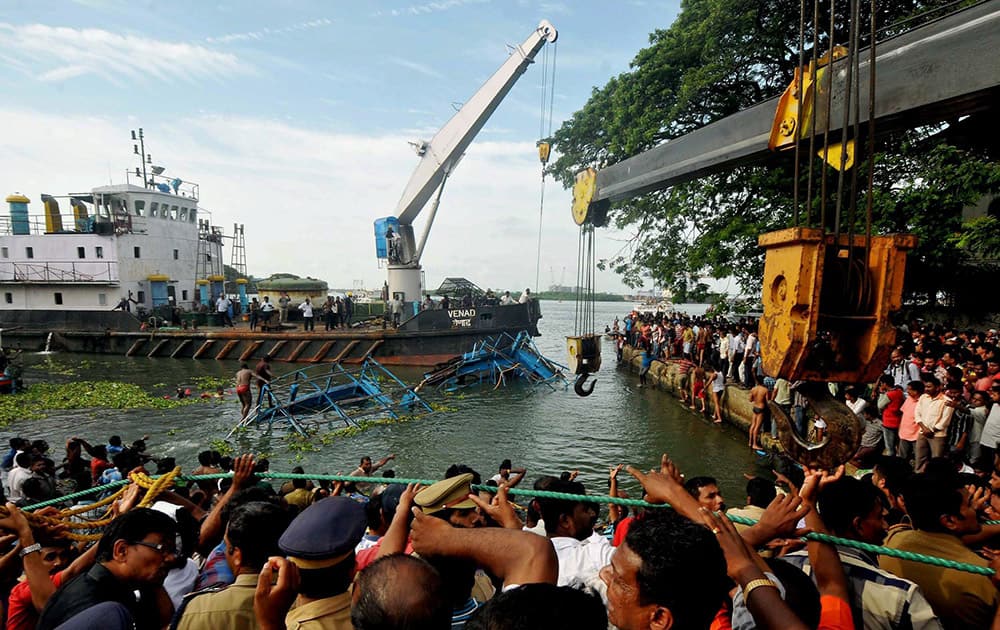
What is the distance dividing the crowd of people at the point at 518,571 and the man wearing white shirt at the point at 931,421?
4169mm

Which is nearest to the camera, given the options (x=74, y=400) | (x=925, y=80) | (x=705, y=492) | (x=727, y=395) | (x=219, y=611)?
(x=219, y=611)

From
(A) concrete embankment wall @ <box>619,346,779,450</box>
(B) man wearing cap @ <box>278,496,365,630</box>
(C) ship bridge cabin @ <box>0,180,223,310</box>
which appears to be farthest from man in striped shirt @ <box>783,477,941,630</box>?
(C) ship bridge cabin @ <box>0,180,223,310</box>

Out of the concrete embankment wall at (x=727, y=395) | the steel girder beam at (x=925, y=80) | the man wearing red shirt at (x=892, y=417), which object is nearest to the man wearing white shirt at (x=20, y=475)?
the steel girder beam at (x=925, y=80)

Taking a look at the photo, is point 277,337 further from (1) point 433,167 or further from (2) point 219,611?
(2) point 219,611

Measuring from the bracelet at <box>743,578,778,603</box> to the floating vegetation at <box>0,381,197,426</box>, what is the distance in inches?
597

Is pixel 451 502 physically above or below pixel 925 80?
below

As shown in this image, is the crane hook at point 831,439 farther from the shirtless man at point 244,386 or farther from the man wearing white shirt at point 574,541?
the shirtless man at point 244,386

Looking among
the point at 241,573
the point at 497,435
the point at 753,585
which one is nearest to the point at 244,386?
the point at 497,435

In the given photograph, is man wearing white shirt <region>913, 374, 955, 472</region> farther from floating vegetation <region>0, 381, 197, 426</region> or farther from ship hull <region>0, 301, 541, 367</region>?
floating vegetation <region>0, 381, 197, 426</region>

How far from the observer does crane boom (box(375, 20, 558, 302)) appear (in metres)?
19.7

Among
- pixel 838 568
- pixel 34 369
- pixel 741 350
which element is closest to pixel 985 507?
pixel 838 568

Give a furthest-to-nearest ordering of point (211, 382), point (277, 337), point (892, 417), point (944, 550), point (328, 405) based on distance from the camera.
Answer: point (277, 337) < point (211, 382) < point (328, 405) < point (892, 417) < point (944, 550)

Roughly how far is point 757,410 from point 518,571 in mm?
9101

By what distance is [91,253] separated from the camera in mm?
23219
